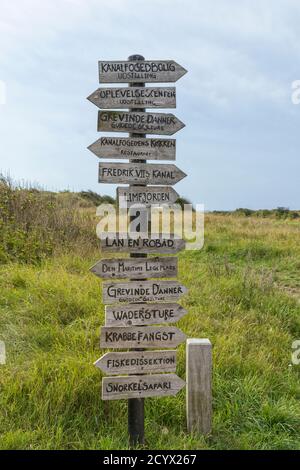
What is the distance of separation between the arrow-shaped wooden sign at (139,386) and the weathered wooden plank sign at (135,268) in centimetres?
82

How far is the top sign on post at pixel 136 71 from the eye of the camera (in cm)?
337

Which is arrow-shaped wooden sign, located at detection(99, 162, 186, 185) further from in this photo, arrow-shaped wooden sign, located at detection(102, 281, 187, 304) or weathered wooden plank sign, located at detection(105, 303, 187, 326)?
weathered wooden plank sign, located at detection(105, 303, 187, 326)

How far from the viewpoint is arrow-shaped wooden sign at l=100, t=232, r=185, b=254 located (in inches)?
131

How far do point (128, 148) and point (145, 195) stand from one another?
1.30 feet

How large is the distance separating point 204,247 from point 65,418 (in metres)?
9.11

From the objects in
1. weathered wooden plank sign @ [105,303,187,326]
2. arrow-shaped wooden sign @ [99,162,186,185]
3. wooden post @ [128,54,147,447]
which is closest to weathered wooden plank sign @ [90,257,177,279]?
weathered wooden plank sign @ [105,303,187,326]

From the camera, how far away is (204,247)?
1218cm

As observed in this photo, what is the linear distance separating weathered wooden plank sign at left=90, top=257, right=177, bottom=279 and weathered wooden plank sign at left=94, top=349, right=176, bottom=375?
24.7 inches

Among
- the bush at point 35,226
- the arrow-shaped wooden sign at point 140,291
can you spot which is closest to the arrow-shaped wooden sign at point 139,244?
the arrow-shaped wooden sign at point 140,291

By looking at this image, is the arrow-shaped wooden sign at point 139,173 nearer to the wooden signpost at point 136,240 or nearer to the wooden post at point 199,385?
the wooden signpost at point 136,240

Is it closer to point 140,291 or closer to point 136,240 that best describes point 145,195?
point 136,240

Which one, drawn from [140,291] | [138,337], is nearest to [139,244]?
→ [140,291]
